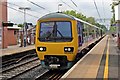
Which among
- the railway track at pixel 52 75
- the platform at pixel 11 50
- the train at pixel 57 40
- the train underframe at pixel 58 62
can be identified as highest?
the train at pixel 57 40

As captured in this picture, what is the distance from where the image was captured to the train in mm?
13383

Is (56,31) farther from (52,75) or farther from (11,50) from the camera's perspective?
(11,50)

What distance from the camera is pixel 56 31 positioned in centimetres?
1382

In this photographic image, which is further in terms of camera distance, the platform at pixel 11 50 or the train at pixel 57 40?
the platform at pixel 11 50

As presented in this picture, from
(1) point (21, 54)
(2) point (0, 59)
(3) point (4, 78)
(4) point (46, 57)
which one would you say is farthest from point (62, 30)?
(1) point (21, 54)

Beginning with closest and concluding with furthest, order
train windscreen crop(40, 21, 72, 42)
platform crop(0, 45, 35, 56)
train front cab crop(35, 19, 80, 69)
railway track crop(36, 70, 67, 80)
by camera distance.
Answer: railway track crop(36, 70, 67, 80) < train front cab crop(35, 19, 80, 69) < train windscreen crop(40, 21, 72, 42) < platform crop(0, 45, 35, 56)

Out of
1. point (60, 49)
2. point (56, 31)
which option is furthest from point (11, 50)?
point (60, 49)

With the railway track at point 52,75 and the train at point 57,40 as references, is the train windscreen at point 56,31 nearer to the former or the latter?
the train at point 57,40

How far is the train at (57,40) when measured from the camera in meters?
13.4

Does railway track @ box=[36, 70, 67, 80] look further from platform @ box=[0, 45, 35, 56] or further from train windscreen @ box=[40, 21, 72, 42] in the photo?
platform @ box=[0, 45, 35, 56]

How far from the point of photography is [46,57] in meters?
13.7

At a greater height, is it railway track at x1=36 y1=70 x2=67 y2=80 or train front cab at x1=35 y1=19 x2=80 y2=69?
train front cab at x1=35 y1=19 x2=80 y2=69

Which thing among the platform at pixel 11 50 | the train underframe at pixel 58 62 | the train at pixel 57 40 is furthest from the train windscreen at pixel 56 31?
the platform at pixel 11 50

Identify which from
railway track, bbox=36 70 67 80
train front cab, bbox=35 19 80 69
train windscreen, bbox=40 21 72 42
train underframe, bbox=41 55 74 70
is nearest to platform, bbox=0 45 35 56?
railway track, bbox=36 70 67 80
